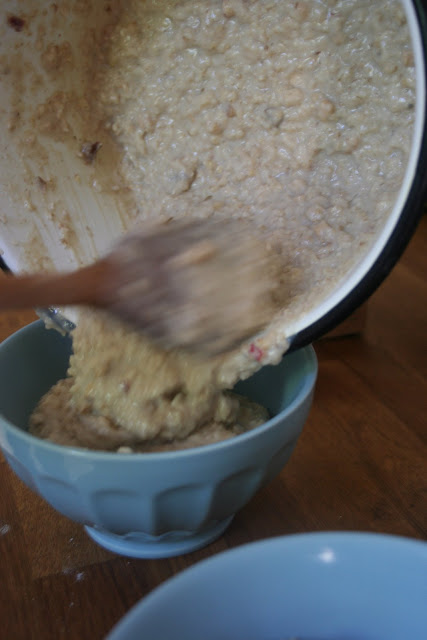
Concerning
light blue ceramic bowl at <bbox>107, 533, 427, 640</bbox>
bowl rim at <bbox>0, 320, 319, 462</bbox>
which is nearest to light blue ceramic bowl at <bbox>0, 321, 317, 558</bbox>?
bowl rim at <bbox>0, 320, 319, 462</bbox>

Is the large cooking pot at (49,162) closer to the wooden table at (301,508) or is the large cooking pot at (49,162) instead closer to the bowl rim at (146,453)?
the bowl rim at (146,453)

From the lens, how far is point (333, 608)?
1.11 feet

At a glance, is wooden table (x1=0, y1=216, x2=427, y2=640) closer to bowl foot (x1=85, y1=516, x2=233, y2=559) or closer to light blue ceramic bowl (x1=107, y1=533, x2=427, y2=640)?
bowl foot (x1=85, y1=516, x2=233, y2=559)

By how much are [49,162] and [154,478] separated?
34 centimetres

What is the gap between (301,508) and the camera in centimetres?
57

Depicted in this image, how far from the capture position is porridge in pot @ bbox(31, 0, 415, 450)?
1.61 feet

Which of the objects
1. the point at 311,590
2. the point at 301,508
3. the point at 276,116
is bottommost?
the point at 301,508

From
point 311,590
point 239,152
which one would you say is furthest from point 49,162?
point 311,590

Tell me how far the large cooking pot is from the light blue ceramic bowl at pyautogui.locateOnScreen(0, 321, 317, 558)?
0.27 ft

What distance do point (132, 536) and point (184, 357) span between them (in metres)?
0.15

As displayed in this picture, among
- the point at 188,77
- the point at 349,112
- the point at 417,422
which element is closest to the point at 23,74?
the point at 188,77

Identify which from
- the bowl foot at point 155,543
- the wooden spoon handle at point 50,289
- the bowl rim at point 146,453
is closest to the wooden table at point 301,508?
the bowl foot at point 155,543

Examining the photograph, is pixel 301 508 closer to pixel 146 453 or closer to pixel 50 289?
pixel 146 453

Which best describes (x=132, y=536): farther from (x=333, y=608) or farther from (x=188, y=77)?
(x=188, y=77)
